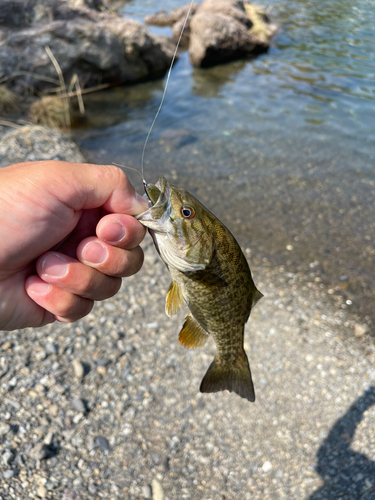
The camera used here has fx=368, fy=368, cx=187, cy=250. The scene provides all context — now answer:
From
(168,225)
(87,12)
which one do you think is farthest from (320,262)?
(87,12)

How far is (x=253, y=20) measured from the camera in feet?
57.9

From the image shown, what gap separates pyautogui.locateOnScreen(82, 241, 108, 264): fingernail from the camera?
2576mm

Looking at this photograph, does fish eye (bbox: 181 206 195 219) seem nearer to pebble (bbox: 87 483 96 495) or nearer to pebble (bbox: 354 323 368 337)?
pebble (bbox: 87 483 96 495)

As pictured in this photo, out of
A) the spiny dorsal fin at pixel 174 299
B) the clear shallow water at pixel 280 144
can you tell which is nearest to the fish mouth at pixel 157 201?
the spiny dorsal fin at pixel 174 299

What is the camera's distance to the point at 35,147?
847 cm

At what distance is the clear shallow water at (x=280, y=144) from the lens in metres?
6.71

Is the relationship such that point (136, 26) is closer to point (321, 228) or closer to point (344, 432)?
point (321, 228)

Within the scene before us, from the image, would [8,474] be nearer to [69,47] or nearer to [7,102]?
[7,102]

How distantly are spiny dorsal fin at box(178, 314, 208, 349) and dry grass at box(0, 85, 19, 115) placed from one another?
9527mm

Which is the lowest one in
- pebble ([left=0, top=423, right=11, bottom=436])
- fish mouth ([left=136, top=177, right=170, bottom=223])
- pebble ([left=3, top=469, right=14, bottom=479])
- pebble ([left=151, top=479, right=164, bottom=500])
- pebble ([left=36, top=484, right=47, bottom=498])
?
pebble ([left=151, top=479, right=164, bottom=500])

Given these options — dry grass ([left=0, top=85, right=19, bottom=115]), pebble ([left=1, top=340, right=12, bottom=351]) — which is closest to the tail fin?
pebble ([left=1, top=340, right=12, bottom=351])

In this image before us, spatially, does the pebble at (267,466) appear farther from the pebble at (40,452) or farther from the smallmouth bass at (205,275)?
the pebble at (40,452)

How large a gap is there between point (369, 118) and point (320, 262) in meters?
6.51

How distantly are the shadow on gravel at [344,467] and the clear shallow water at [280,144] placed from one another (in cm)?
196
